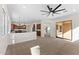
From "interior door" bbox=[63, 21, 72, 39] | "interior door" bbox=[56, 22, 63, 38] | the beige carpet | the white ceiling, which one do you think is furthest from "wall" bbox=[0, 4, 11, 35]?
"interior door" bbox=[63, 21, 72, 39]

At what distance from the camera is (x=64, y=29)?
2057 mm

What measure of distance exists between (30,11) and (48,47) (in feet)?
2.34

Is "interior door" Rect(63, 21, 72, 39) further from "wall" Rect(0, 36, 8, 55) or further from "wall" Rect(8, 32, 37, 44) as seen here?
"wall" Rect(0, 36, 8, 55)

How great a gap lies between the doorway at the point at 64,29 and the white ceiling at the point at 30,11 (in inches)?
6.5

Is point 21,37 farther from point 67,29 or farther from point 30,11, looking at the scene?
point 67,29

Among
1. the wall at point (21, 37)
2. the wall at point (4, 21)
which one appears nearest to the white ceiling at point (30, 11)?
the wall at point (4, 21)

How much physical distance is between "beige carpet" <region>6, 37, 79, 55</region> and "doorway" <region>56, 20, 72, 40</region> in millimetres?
98

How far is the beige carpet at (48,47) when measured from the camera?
75.4 inches

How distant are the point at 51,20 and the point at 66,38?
424 mm
